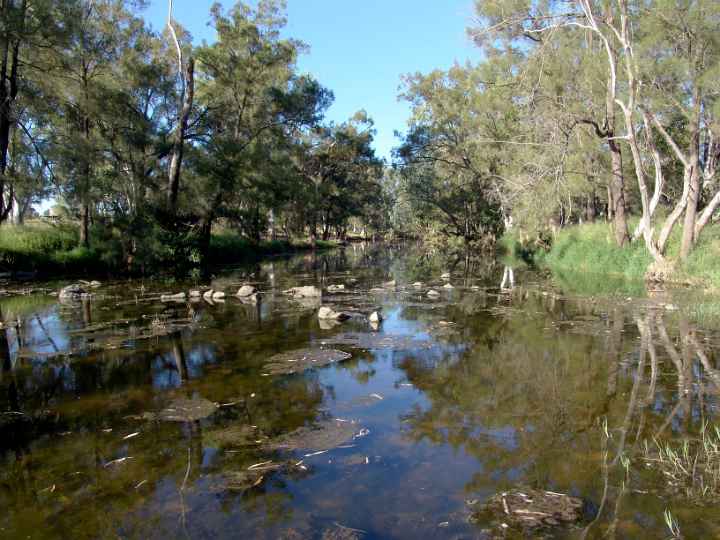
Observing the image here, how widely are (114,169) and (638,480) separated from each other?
24074 mm

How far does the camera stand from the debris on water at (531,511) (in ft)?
11.2

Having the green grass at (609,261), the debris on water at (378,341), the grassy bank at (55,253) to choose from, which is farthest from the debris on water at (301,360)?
the grassy bank at (55,253)

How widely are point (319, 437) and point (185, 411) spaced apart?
1668mm

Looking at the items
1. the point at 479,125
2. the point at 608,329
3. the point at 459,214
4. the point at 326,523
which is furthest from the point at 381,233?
the point at 326,523

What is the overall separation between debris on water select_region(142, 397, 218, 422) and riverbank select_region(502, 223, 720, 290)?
45.8ft

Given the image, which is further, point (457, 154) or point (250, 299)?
point (457, 154)

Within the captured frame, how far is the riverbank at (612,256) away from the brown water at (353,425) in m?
6.04

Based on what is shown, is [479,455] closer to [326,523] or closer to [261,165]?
[326,523]

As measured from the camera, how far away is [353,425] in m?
5.25

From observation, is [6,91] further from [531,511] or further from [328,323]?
[531,511]

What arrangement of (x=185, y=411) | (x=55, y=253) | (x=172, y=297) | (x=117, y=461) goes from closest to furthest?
(x=117, y=461), (x=185, y=411), (x=172, y=297), (x=55, y=253)

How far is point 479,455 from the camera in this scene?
14.8 ft

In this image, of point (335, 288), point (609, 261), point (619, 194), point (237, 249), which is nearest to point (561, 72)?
point (619, 194)

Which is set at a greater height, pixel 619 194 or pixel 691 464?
pixel 619 194
